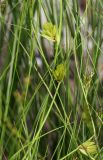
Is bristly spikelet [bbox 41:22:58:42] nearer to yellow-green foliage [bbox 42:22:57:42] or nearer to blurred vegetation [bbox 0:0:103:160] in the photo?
yellow-green foliage [bbox 42:22:57:42]

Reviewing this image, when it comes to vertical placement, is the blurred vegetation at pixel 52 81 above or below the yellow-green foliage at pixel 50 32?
below

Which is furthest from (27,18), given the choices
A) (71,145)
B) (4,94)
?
(71,145)

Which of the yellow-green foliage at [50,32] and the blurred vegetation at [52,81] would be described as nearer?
the yellow-green foliage at [50,32]

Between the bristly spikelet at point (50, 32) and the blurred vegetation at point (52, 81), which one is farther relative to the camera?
→ the blurred vegetation at point (52, 81)

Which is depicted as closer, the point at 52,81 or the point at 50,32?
the point at 50,32

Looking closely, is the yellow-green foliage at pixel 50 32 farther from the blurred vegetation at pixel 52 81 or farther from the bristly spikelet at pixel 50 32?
the blurred vegetation at pixel 52 81

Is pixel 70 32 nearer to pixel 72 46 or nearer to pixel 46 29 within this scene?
pixel 72 46

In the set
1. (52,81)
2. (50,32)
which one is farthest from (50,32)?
(52,81)

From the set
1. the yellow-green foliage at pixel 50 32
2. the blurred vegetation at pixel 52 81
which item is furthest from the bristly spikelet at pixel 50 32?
the blurred vegetation at pixel 52 81

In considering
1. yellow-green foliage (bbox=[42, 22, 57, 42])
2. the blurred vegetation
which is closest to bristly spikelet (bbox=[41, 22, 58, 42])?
yellow-green foliage (bbox=[42, 22, 57, 42])

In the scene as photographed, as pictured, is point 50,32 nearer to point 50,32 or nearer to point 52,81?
point 50,32

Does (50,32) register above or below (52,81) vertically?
above
